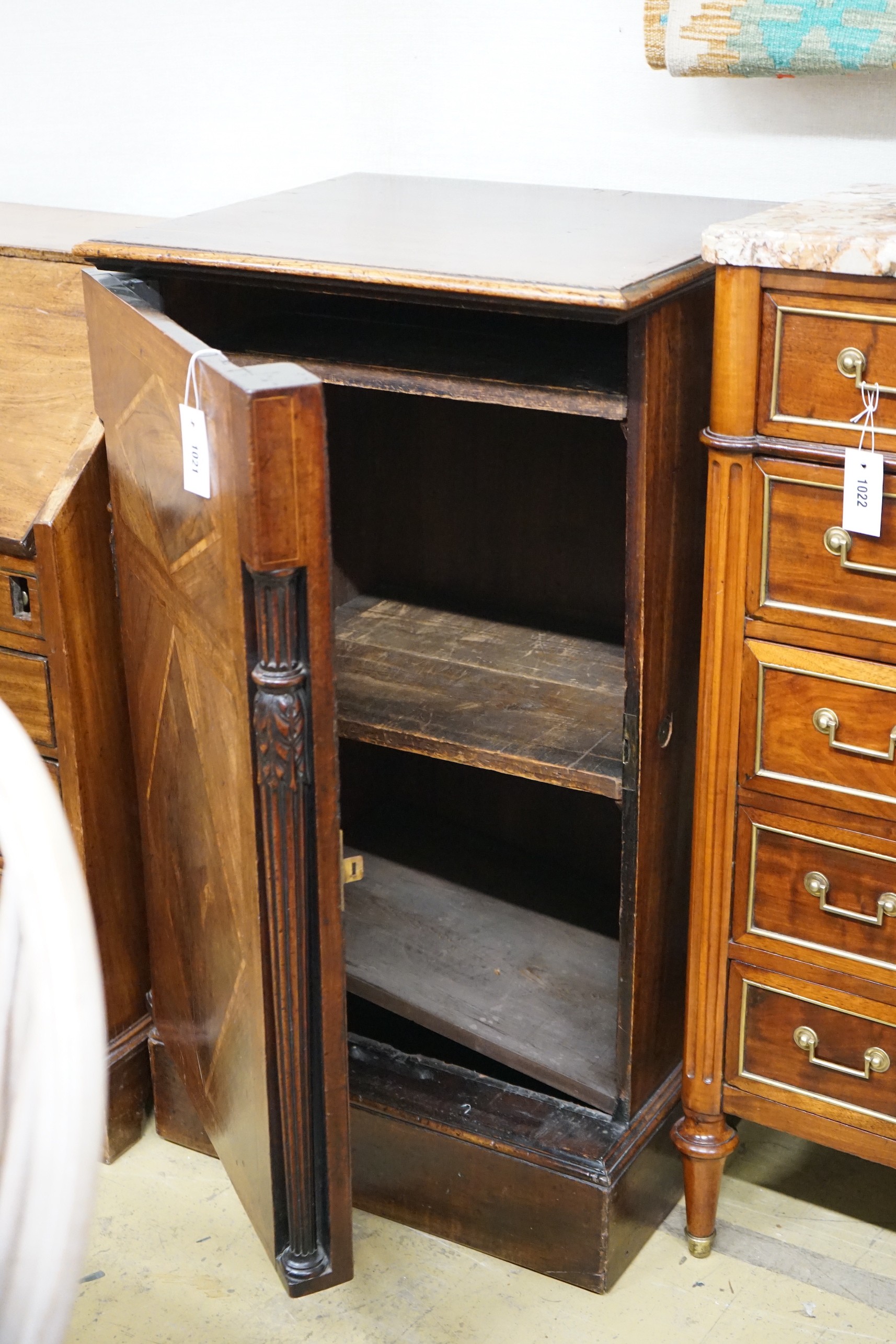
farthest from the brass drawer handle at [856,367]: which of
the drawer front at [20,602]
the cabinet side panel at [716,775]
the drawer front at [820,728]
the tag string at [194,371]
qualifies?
the drawer front at [20,602]

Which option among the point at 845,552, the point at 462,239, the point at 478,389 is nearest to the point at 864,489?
the point at 845,552

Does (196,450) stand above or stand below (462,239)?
below

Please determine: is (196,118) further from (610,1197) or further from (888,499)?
(610,1197)

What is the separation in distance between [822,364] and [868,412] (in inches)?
2.5

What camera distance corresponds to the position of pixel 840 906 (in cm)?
156

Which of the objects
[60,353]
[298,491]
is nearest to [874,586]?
[298,491]

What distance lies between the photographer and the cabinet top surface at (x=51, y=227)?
1965mm

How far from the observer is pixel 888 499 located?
4.53 feet

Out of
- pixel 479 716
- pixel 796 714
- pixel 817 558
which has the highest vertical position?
pixel 817 558

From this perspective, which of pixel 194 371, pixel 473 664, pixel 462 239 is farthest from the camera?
pixel 473 664

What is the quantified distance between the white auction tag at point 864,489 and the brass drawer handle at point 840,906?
0.39 m

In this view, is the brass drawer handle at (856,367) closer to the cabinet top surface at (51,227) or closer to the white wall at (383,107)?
the white wall at (383,107)

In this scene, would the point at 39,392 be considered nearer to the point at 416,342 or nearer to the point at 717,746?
the point at 416,342

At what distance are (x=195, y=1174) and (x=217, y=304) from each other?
3.82 ft
